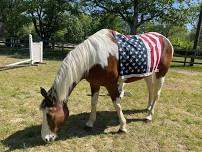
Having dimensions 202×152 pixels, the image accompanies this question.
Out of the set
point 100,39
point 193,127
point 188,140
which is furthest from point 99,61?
point 193,127

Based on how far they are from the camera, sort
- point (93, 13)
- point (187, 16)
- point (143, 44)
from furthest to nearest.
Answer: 1. point (93, 13)
2. point (187, 16)
3. point (143, 44)

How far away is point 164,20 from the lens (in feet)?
64.2

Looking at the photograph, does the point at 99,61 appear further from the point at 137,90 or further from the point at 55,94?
the point at 137,90

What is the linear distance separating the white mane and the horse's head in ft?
0.35

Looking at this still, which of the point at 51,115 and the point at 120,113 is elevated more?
the point at 51,115

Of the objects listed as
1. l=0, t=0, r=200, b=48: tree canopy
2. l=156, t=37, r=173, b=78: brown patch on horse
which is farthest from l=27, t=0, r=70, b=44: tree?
l=156, t=37, r=173, b=78: brown patch on horse

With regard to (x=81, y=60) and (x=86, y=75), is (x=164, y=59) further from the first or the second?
(x=81, y=60)

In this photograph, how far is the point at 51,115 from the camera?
13.3ft

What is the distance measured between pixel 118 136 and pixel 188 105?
283cm

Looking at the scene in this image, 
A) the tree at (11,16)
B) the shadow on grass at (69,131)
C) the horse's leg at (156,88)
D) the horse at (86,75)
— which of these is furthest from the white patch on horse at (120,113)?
the tree at (11,16)

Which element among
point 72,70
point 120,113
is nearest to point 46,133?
point 72,70

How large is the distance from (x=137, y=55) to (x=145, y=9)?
47.9ft

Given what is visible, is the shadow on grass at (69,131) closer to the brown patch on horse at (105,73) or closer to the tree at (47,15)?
the brown patch on horse at (105,73)

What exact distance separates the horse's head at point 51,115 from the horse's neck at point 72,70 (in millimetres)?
110
